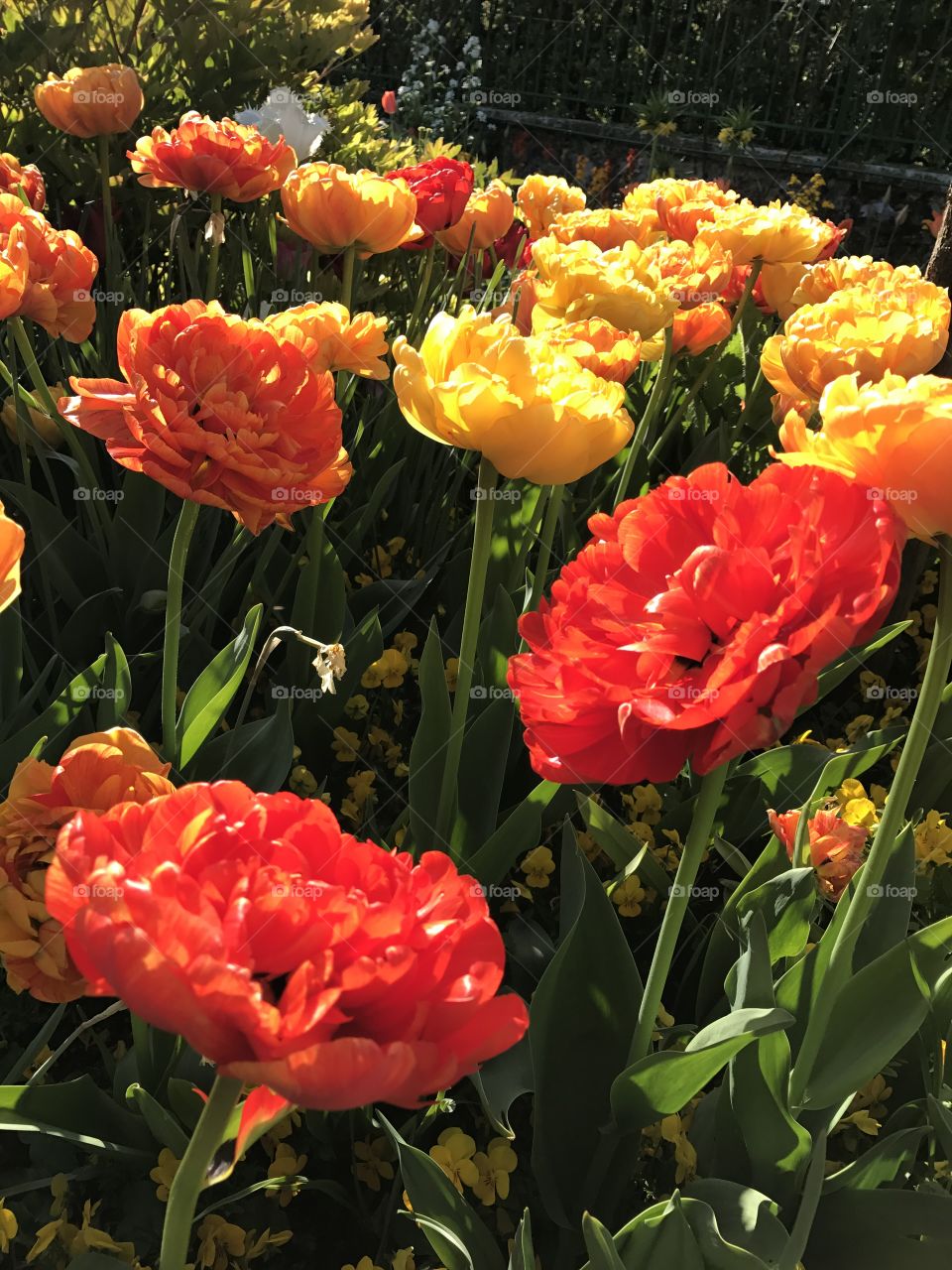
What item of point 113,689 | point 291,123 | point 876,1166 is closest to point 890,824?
point 876,1166

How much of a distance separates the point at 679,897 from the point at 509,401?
0.45m

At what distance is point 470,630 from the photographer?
1.15m

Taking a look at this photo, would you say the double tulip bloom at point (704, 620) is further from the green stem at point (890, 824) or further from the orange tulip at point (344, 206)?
the orange tulip at point (344, 206)

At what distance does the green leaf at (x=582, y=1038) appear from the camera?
3.55 feet

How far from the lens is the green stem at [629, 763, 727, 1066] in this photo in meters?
0.85

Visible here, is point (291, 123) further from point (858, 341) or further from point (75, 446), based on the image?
point (858, 341)

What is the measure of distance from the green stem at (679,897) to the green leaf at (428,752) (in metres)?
0.39

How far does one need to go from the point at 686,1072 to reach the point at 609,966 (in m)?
0.18

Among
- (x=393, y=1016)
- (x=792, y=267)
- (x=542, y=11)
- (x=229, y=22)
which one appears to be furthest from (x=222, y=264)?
(x=542, y=11)

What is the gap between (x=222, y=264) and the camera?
8.77ft

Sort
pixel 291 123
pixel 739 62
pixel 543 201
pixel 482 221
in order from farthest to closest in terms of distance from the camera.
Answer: pixel 739 62 → pixel 291 123 → pixel 543 201 → pixel 482 221

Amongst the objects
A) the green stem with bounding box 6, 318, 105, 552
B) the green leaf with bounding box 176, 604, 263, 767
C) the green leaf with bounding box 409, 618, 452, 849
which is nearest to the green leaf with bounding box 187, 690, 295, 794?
the green leaf with bounding box 176, 604, 263, 767

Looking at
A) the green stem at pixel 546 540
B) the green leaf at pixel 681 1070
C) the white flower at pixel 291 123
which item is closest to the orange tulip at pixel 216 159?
the white flower at pixel 291 123

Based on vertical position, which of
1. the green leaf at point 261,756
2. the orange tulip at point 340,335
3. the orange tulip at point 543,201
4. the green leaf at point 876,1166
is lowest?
the green leaf at point 876,1166
